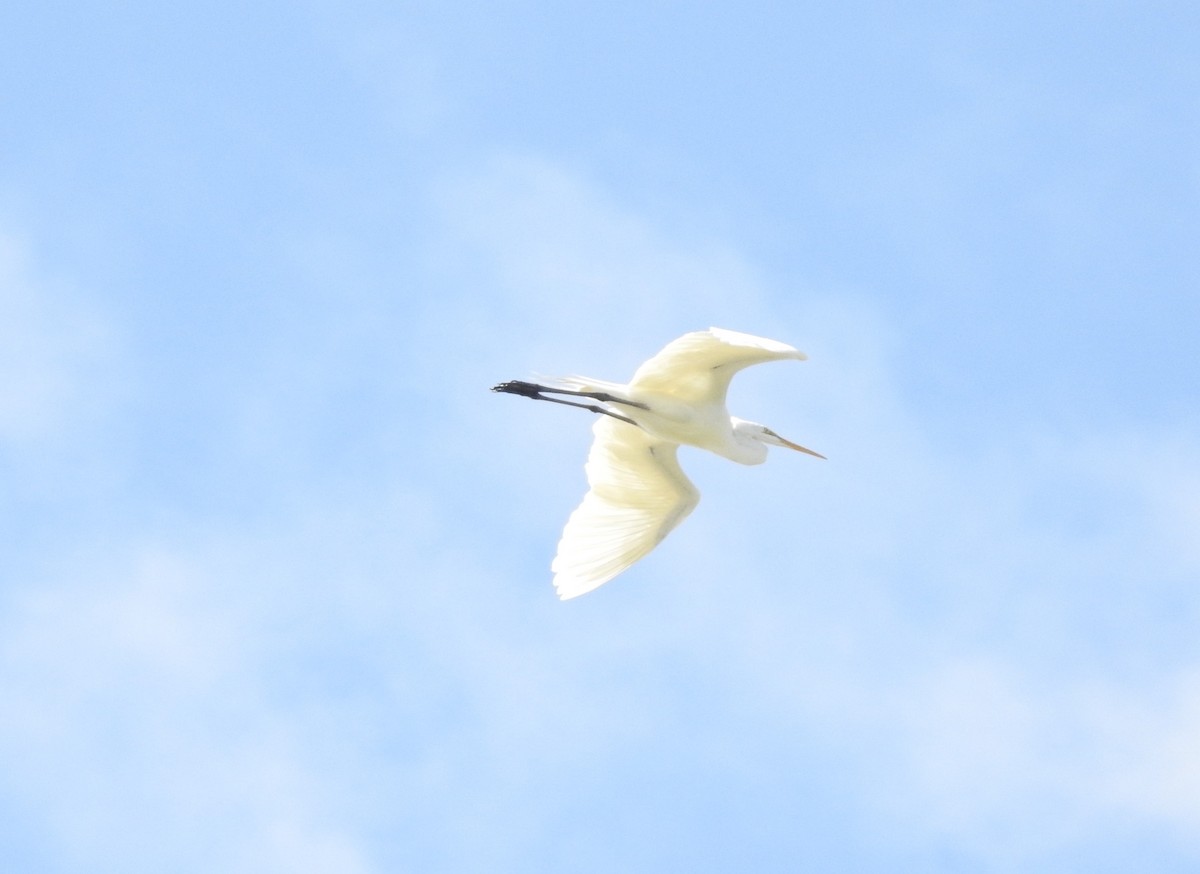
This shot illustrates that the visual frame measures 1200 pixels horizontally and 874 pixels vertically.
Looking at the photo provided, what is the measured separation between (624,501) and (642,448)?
0.46m

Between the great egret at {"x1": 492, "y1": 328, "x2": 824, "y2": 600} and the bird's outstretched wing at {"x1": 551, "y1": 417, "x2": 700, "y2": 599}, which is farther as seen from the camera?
the bird's outstretched wing at {"x1": 551, "y1": 417, "x2": 700, "y2": 599}

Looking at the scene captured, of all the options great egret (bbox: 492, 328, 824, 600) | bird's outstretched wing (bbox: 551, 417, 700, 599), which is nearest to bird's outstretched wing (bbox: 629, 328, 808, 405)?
great egret (bbox: 492, 328, 824, 600)

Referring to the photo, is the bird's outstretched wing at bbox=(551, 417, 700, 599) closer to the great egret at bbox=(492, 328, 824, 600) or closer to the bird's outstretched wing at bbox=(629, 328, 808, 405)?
the great egret at bbox=(492, 328, 824, 600)

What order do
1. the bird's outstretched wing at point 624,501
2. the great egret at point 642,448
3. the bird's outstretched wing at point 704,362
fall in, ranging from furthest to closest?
1. the bird's outstretched wing at point 624,501
2. the great egret at point 642,448
3. the bird's outstretched wing at point 704,362

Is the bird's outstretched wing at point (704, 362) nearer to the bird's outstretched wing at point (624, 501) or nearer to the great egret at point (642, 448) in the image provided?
the great egret at point (642, 448)

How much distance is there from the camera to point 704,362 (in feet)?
45.6

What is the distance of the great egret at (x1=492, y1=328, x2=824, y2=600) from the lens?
46.9 feet

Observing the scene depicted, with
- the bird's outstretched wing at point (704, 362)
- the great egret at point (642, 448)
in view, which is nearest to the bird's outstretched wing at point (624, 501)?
the great egret at point (642, 448)

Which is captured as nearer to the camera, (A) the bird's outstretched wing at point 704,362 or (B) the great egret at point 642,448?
(A) the bird's outstretched wing at point 704,362

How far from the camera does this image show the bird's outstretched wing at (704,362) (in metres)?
12.9

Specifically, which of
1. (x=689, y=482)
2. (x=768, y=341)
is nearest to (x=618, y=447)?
Result: (x=689, y=482)

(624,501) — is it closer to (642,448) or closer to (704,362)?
(642,448)

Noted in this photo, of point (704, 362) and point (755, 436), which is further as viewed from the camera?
point (755, 436)

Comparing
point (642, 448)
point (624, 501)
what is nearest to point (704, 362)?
point (642, 448)
